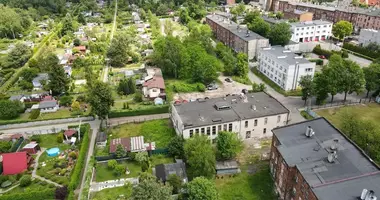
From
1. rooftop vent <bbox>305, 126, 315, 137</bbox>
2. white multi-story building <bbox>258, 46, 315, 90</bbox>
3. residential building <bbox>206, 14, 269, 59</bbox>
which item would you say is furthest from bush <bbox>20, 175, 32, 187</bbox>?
residential building <bbox>206, 14, 269, 59</bbox>

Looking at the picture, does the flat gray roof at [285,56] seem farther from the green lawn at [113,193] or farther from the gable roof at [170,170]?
the green lawn at [113,193]

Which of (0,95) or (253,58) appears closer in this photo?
(0,95)

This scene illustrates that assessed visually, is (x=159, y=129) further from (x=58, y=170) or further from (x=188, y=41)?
(x=188, y=41)

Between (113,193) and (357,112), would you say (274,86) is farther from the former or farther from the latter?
(113,193)

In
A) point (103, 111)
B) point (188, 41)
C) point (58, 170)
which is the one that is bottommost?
point (58, 170)

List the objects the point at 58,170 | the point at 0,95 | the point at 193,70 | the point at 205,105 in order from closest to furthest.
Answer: the point at 58,170 → the point at 205,105 → the point at 0,95 → the point at 193,70

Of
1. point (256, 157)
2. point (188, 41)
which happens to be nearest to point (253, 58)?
point (188, 41)

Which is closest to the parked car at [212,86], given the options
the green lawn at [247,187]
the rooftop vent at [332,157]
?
the green lawn at [247,187]

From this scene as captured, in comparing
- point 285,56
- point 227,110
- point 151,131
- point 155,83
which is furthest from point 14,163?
point 285,56
